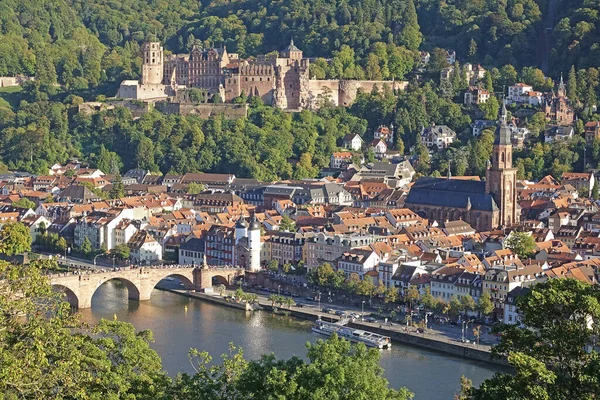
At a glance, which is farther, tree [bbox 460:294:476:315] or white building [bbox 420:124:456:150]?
white building [bbox 420:124:456:150]

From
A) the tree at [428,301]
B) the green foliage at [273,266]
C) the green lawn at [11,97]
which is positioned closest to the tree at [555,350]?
the tree at [428,301]

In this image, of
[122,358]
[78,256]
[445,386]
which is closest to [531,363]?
[122,358]

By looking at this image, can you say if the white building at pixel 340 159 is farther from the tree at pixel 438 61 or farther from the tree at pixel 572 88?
the tree at pixel 572 88

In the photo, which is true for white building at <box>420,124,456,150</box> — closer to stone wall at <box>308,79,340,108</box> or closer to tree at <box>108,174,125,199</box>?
stone wall at <box>308,79,340,108</box>

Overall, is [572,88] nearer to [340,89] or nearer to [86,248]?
[340,89]

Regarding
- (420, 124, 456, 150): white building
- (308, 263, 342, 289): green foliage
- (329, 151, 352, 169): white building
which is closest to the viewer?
(308, 263, 342, 289): green foliage

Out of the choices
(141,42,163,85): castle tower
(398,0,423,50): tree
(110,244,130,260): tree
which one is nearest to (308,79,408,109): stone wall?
(398,0,423,50): tree

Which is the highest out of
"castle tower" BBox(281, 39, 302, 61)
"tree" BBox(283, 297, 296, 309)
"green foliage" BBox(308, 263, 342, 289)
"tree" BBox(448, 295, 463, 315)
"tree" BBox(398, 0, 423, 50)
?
"tree" BBox(398, 0, 423, 50)
